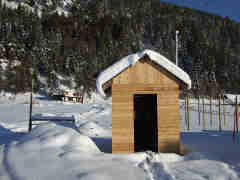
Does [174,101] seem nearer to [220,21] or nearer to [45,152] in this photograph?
[45,152]

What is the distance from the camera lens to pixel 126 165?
445 centimetres

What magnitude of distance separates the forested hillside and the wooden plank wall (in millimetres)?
26721

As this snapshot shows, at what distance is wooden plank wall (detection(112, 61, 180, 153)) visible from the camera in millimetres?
5789

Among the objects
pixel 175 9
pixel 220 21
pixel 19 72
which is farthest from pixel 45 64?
pixel 220 21

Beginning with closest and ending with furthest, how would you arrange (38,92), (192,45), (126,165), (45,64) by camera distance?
(126,165) < (38,92) < (45,64) < (192,45)

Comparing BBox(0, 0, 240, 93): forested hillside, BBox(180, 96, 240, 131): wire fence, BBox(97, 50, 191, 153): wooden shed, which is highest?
BBox(0, 0, 240, 93): forested hillside

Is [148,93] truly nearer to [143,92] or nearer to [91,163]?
[143,92]

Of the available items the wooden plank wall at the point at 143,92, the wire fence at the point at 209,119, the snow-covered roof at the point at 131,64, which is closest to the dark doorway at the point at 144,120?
the wooden plank wall at the point at 143,92

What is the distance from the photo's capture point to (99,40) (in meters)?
51.5

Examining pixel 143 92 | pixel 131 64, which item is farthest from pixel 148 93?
pixel 131 64

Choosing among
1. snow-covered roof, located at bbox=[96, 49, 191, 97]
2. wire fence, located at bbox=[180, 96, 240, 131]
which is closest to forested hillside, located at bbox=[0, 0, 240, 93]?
wire fence, located at bbox=[180, 96, 240, 131]

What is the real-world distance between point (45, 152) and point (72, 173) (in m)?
1.18

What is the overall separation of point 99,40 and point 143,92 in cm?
4756

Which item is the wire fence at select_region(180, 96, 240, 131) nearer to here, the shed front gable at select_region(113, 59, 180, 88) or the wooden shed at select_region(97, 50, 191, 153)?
the wooden shed at select_region(97, 50, 191, 153)
